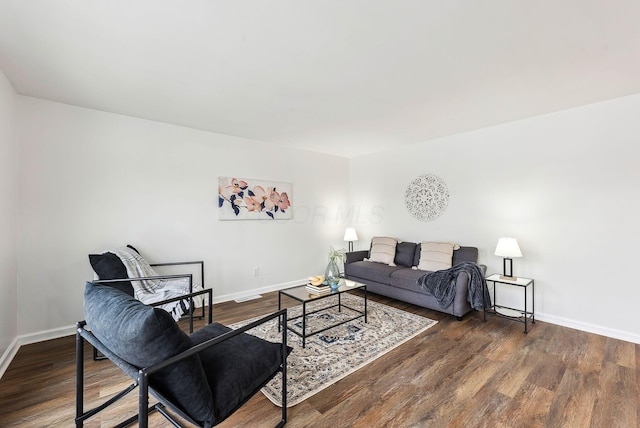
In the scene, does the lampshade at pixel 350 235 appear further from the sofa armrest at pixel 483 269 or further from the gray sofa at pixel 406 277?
the sofa armrest at pixel 483 269

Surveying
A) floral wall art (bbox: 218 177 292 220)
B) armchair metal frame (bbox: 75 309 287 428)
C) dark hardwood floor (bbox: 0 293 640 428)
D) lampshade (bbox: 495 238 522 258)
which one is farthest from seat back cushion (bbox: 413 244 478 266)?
armchair metal frame (bbox: 75 309 287 428)

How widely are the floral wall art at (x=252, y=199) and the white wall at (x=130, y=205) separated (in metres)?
0.11

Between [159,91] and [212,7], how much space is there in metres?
1.34

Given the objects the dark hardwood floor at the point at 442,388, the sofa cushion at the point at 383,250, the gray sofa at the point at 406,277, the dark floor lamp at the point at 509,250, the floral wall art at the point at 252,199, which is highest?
the floral wall art at the point at 252,199

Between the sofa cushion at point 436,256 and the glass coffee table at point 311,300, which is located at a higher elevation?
the sofa cushion at point 436,256

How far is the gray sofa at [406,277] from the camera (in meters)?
3.21

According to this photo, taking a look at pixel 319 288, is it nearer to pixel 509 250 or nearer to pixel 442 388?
pixel 442 388

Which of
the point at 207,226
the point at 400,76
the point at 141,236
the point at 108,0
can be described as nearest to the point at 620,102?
the point at 400,76

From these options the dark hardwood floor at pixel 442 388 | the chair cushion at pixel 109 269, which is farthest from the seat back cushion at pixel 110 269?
the dark hardwood floor at pixel 442 388

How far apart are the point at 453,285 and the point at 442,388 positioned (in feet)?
4.80

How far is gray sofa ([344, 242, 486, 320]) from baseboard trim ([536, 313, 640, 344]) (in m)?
0.80

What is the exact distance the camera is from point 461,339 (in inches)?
110

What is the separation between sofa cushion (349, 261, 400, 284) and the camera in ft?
13.0

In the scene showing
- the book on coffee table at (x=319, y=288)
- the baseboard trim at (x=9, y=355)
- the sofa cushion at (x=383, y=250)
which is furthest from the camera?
the sofa cushion at (x=383, y=250)
